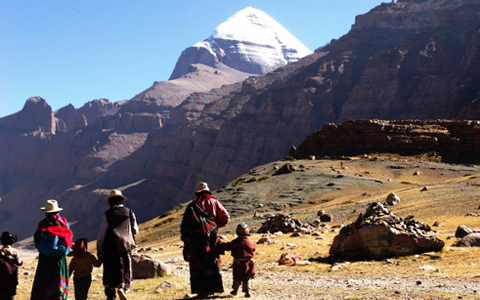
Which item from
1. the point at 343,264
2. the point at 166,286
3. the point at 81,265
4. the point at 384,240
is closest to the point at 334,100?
the point at 384,240

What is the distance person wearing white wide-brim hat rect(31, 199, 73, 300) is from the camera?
10133mm

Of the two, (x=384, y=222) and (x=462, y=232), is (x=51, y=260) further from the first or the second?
(x=462, y=232)

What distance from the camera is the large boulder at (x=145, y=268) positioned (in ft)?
49.1

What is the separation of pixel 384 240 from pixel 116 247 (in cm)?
757

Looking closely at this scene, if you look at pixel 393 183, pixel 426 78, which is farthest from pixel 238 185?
pixel 426 78

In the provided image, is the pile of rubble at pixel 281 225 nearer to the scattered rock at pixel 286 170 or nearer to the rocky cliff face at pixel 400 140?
the scattered rock at pixel 286 170

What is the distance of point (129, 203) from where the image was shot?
174250mm

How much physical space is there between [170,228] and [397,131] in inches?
1516

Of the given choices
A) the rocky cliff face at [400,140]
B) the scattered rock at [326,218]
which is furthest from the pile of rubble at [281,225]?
the rocky cliff face at [400,140]

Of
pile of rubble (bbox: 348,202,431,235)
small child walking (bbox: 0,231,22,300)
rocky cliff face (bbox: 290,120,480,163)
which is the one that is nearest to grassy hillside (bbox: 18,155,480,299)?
pile of rubble (bbox: 348,202,431,235)

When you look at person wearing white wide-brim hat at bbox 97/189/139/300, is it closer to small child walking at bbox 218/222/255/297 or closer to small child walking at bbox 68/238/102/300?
small child walking at bbox 68/238/102/300

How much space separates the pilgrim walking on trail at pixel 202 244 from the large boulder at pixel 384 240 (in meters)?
5.67

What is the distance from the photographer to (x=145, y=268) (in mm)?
15008

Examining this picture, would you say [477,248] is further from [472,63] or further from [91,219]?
[91,219]
